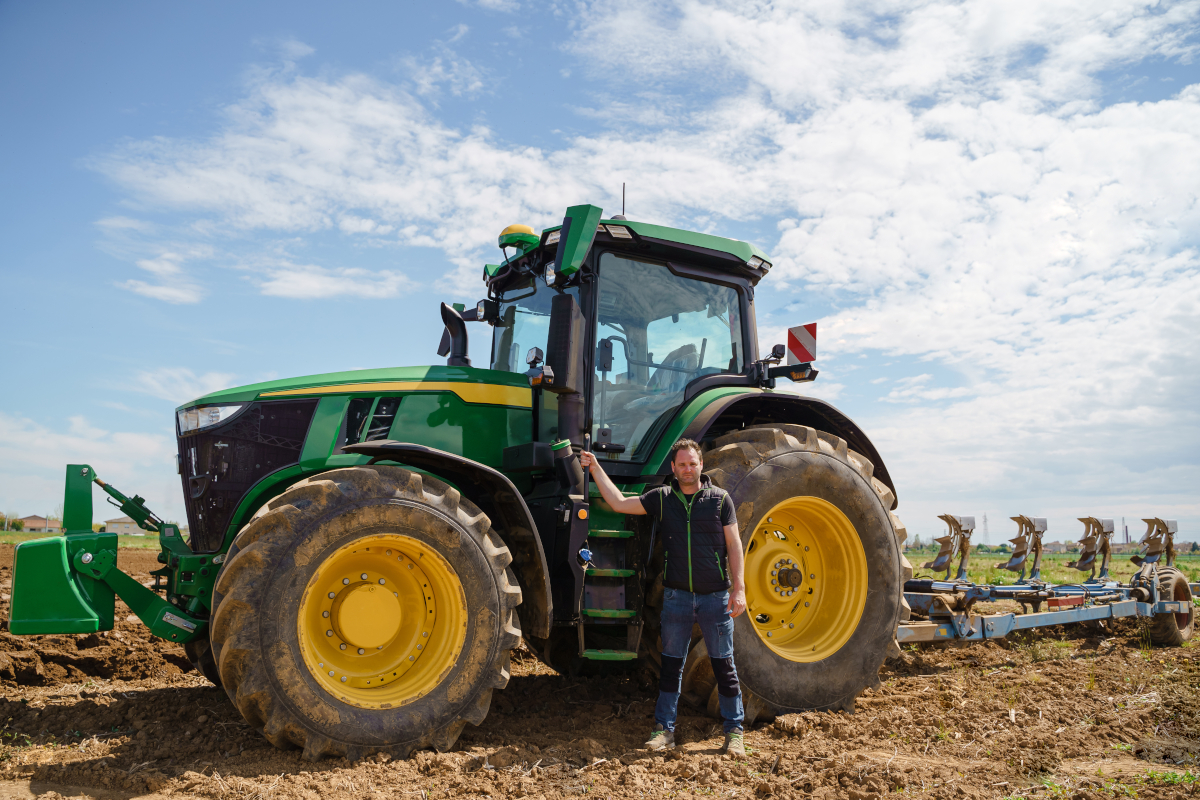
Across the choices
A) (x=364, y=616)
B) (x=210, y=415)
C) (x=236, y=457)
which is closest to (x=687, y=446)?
(x=364, y=616)

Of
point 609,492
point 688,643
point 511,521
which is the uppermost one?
point 609,492

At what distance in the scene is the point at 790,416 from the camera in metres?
5.96

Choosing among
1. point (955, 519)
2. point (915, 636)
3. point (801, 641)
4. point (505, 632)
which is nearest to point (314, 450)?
point (505, 632)

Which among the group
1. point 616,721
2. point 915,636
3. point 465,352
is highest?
point 465,352

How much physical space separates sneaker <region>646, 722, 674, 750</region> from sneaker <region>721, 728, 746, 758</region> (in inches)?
11.5

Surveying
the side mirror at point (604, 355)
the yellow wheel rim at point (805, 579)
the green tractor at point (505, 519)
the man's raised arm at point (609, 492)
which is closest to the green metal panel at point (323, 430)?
the green tractor at point (505, 519)

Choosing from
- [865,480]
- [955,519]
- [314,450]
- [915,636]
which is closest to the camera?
[314,450]

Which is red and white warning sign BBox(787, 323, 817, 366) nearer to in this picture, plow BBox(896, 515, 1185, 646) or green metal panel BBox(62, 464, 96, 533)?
plow BBox(896, 515, 1185, 646)

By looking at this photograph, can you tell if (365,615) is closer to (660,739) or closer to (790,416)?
(660,739)

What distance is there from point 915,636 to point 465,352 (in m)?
3.95

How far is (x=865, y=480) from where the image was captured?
5539 millimetres

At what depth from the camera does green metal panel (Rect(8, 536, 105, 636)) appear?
4.12 meters

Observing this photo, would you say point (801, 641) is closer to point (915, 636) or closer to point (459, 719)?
point (915, 636)

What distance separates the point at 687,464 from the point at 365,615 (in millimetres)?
1929
